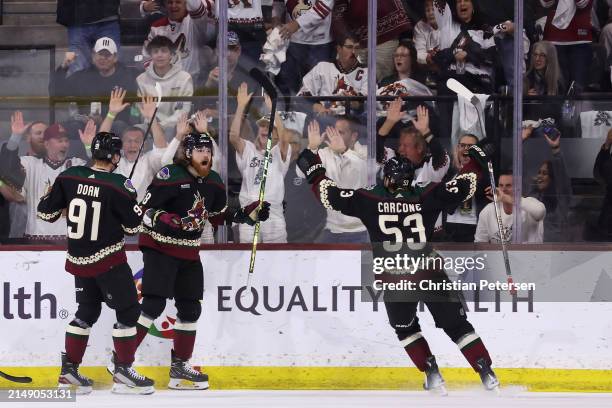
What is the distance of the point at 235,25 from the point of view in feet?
→ 21.6

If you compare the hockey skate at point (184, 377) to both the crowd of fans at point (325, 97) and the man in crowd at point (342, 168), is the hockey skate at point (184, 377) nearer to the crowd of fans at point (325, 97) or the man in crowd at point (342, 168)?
the crowd of fans at point (325, 97)

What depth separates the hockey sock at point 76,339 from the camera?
20.3 feet

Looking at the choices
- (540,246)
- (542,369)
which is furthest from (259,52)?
(542,369)

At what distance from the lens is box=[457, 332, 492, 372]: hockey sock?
6.18 metres

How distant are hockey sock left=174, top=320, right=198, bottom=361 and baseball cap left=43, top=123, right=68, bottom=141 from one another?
112 centimetres

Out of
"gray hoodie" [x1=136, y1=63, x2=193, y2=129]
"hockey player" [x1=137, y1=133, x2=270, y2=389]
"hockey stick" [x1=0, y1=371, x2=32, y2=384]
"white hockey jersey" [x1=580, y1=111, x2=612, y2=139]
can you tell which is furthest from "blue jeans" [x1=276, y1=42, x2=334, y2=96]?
"hockey stick" [x1=0, y1=371, x2=32, y2=384]

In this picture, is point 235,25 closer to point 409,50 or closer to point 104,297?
point 409,50

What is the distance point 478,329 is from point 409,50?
1432 millimetres

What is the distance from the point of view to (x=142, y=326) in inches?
247

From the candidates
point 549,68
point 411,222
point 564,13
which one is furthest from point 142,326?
point 564,13

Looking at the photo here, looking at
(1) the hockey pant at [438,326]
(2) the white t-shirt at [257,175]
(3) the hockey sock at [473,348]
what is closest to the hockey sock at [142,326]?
(2) the white t-shirt at [257,175]

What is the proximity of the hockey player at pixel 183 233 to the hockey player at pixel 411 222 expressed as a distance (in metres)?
0.40

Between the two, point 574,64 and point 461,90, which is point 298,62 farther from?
point 574,64

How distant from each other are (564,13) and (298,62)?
A: 1367 millimetres
